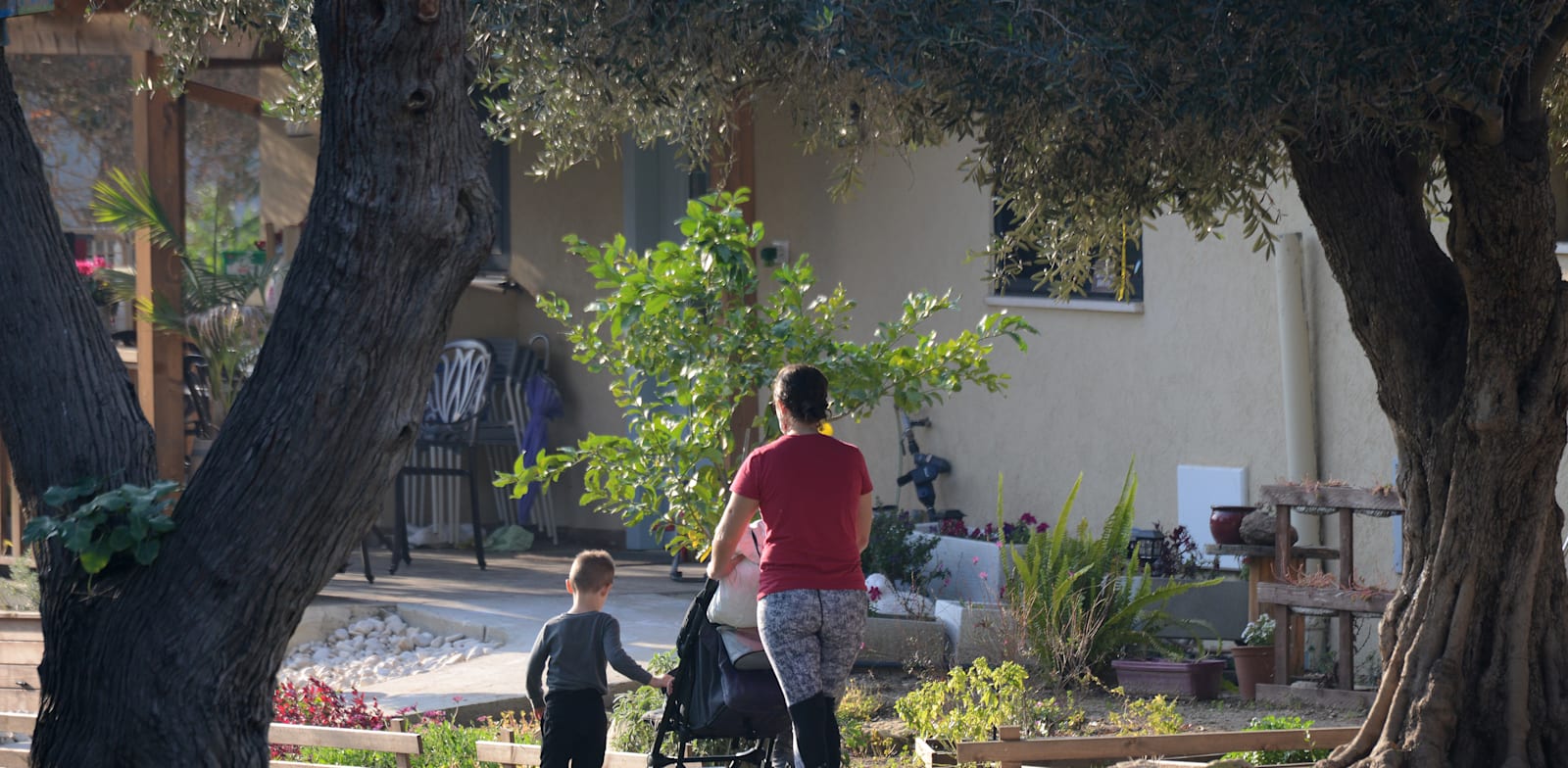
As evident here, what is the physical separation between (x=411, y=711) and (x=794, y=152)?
6.17 m

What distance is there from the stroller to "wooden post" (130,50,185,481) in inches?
217

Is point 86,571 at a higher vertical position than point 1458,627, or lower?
higher

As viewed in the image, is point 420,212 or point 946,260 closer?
point 420,212

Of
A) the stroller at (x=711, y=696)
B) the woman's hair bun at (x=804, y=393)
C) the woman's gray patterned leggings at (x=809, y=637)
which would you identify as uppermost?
the woman's hair bun at (x=804, y=393)

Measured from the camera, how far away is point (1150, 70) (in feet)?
16.8

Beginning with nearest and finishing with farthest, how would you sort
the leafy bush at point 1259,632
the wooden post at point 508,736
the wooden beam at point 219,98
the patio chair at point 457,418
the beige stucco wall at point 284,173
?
the wooden post at point 508,736 < the leafy bush at point 1259,632 < the wooden beam at point 219,98 < the patio chair at point 457,418 < the beige stucco wall at point 284,173

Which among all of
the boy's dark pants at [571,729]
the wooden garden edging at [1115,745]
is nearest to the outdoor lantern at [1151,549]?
the wooden garden edging at [1115,745]

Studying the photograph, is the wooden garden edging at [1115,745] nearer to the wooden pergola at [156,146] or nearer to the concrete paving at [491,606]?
the concrete paving at [491,606]

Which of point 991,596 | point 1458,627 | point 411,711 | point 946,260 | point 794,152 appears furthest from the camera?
point 794,152

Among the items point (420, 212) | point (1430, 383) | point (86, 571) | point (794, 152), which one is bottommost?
point (86, 571)

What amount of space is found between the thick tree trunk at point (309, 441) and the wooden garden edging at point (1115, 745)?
8.86 feet

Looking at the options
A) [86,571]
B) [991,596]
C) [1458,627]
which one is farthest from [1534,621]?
[86,571]

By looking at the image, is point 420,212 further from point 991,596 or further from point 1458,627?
point 991,596

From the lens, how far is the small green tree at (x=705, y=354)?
6.98 m
